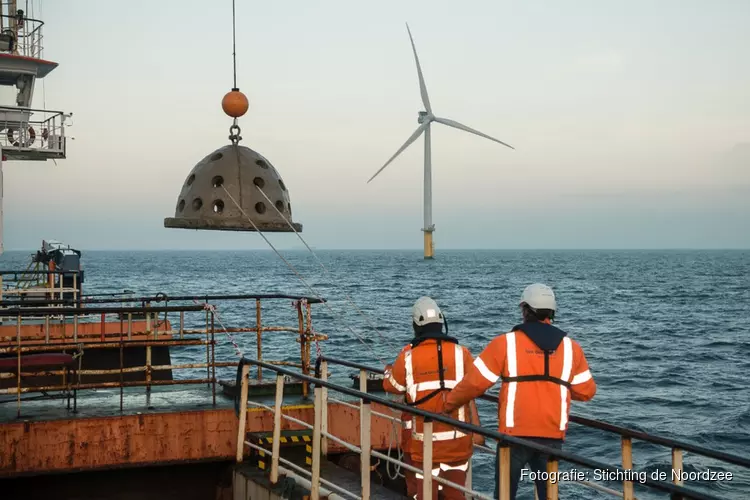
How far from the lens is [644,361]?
37.6 m

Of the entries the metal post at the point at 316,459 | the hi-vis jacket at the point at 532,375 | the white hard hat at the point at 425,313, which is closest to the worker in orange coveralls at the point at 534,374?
the hi-vis jacket at the point at 532,375

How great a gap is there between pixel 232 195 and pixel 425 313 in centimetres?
179

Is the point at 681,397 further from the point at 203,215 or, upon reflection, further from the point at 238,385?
the point at 203,215

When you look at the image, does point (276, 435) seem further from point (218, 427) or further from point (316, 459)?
point (218, 427)

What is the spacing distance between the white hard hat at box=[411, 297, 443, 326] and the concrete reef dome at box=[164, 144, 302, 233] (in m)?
1.34

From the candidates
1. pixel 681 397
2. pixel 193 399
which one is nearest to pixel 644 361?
pixel 681 397

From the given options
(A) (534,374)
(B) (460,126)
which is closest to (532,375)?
(A) (534,374)

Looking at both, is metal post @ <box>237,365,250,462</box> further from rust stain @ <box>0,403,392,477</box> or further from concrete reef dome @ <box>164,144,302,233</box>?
concrete reef dome @ <box>164,144,302,233</box>

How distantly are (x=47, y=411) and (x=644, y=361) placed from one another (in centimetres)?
3229

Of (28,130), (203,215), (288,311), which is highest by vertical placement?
(28,130)

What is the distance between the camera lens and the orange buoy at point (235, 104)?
23.6 feet

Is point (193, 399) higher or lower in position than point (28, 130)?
lower

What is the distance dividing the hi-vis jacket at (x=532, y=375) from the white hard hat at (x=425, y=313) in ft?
2.01

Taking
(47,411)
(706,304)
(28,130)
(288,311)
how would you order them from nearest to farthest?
(47,411)
(28,130)
(288,311)
(706,304)
